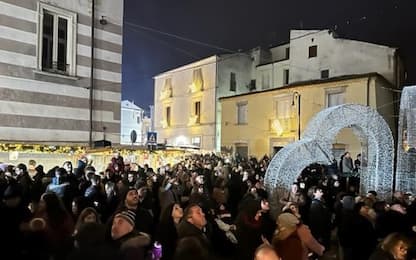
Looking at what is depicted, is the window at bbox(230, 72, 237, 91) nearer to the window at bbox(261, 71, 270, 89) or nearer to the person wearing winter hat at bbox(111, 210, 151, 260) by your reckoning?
the window at bbox(261, 71, 270, 89)

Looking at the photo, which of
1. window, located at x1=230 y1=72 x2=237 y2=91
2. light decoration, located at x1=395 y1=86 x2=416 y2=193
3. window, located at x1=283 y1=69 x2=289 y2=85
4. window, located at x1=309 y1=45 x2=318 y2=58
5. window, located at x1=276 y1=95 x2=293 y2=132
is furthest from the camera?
window, located at x1=230 y1=72 x2=237 y2=91

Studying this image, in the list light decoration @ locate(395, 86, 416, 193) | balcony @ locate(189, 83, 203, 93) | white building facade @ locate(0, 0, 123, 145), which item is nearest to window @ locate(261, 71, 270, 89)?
balcony @ locate(189, 83, 203, 93)

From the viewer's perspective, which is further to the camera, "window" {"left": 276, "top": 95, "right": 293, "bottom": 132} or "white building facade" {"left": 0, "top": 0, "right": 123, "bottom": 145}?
"window" {"left": 276, "top": 95, "right": 293, "bottom": 132}

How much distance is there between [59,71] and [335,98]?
17.4 metres

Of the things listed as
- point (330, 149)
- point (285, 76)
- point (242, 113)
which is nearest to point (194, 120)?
point (242, 113)

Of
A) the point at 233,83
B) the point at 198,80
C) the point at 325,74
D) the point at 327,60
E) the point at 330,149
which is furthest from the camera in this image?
the point at 198,80

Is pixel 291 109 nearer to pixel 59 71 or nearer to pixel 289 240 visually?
pixel 59 71

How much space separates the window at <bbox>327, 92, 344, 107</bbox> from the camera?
2975 cm

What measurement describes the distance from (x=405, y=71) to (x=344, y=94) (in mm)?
6619

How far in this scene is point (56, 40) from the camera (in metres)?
18.8

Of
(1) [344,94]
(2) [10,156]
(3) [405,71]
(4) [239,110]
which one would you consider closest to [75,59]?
(2) [10,156]

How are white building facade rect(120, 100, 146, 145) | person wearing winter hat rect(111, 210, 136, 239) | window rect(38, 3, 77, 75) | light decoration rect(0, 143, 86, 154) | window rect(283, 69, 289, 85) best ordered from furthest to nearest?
white building facade rect(120, 100, 146, 145)
window rect(283, 69, 289, 85)
window rect(38, 3, 77, 75)
light decoration rect(0, 143, 86, 154)
person wearing winter hat rect(111, 210, 136, 239)

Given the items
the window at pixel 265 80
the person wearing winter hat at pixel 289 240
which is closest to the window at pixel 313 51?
the window at pixel 265 80

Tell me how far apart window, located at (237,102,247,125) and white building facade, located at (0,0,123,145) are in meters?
16.7
